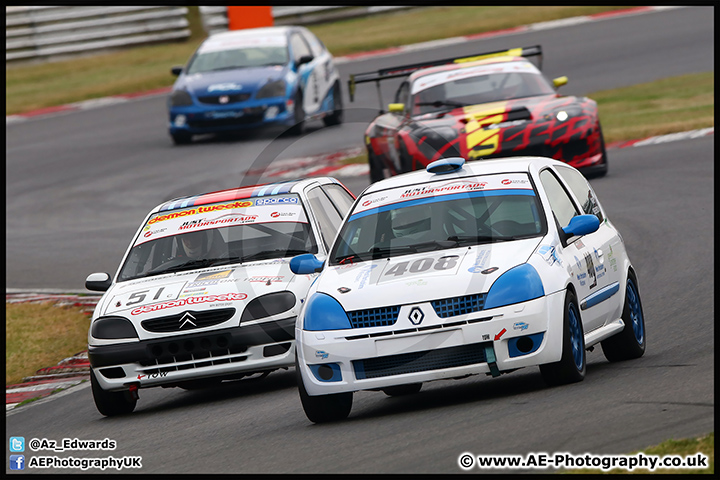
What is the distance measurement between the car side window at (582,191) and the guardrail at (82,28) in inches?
1117

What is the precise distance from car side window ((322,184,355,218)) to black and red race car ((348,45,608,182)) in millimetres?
4141

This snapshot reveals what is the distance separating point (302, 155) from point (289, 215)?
39.3 feet

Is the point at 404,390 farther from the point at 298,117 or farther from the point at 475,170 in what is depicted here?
the point at 298,117

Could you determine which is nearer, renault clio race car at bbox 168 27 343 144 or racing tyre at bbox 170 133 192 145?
renault clio race car at bbox 168 27 343 144

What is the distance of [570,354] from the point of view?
7.38 m

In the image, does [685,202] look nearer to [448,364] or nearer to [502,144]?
[502,144]

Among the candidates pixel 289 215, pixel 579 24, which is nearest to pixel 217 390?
pixel 289 215

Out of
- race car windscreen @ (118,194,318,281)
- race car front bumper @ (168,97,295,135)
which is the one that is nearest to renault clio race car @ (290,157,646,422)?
race car windscreen @ (118,194,318,281)

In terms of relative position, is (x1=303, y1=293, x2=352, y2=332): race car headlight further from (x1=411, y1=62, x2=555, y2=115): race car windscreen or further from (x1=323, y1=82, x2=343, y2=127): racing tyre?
(x1=323, y1=82, x2=343, y2=127): racing tyre

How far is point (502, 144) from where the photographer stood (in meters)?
15.4

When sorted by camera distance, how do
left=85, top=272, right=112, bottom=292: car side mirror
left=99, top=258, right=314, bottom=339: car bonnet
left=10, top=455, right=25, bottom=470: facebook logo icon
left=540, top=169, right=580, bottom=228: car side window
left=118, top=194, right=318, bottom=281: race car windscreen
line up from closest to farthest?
left=10, top=455, right=25, bottom=470: facebook logo icon, left=540, top=169, right=580, bottom=228: car side window, left=99, top=258, right=314, bottom=339: car bonnet, left=85, top=272, right=112, bottom=292: car side mirror, left=118, top=194, right=318, bottom=281: race car windscreen

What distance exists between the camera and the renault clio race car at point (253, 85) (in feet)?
71.4

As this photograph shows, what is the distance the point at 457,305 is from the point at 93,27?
3085 centimetres

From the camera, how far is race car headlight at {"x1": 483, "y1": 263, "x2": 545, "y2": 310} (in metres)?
7.22
